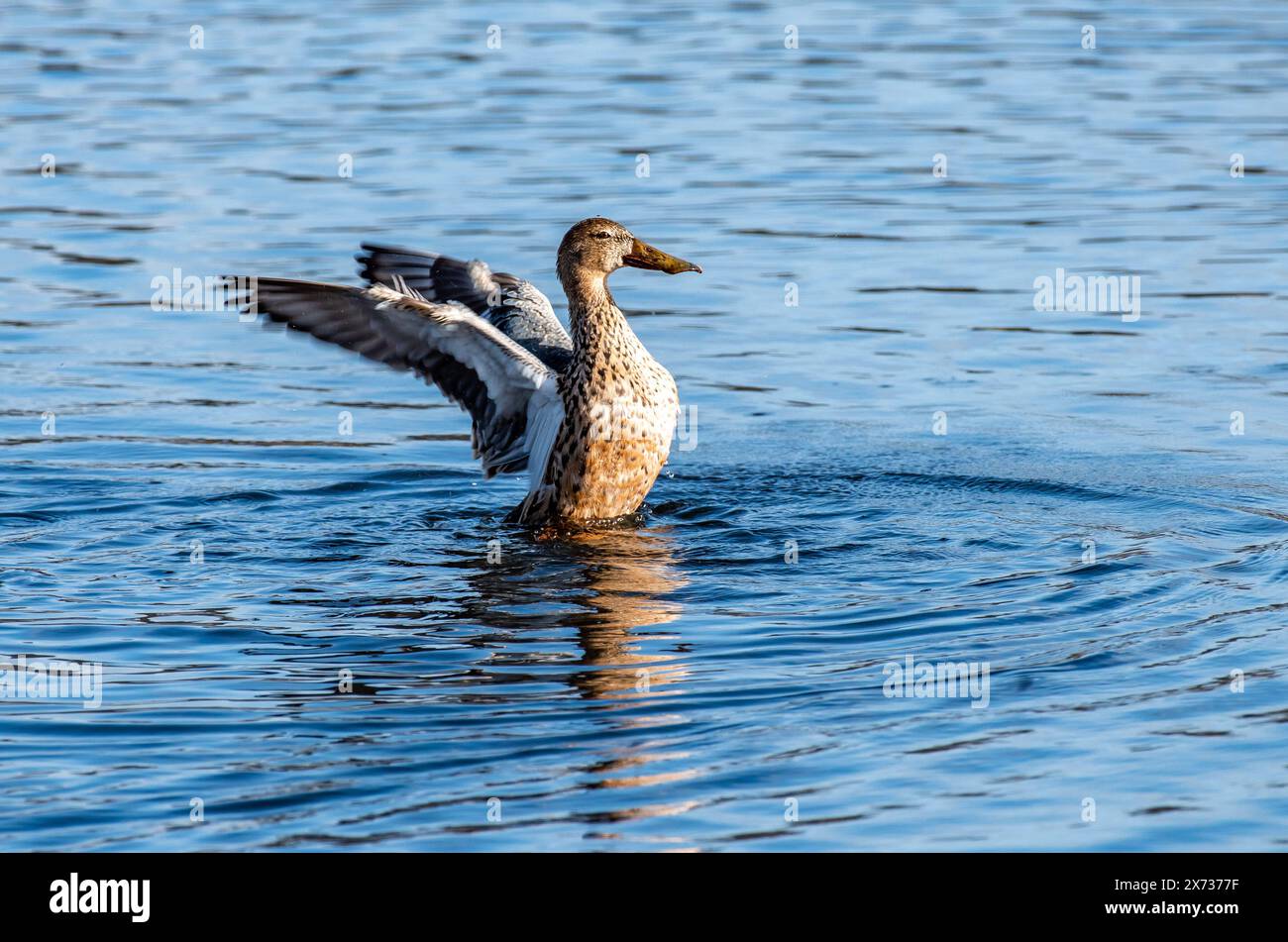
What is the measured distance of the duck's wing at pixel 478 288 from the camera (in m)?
9.41

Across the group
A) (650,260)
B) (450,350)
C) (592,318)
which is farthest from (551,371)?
(650,260)

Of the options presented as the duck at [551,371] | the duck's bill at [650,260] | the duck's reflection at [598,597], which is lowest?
the duck's reflection at [598,597]

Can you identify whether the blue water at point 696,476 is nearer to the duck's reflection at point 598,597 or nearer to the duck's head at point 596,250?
the duck's reflection at point 598,597

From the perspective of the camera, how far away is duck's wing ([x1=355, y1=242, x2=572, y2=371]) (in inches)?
370

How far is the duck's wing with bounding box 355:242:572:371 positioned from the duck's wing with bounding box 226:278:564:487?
0.50m

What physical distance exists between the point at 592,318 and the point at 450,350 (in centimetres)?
65

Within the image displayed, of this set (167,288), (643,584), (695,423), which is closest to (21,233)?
(167,288)

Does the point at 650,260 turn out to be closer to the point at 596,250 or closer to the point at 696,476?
the point at 596,250

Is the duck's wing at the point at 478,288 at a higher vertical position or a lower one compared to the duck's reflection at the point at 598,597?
higher

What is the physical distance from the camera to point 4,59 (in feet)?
67.9

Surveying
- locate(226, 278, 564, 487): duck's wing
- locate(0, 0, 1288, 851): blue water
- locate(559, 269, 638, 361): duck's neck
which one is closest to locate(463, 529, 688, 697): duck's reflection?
locate(0, 0, 1288, 851): blue water

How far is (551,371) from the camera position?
875 cm

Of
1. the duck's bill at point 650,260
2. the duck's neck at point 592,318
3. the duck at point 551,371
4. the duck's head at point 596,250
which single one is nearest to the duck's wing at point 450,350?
the duck at point 551,371

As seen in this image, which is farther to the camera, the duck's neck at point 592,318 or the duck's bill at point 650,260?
the duck's bill at point 650,260
